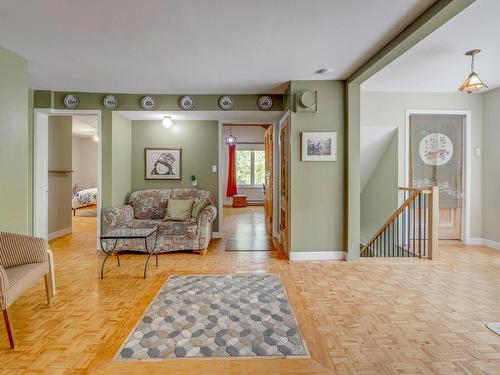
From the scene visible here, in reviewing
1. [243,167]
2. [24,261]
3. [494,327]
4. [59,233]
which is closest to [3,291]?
[24,261]

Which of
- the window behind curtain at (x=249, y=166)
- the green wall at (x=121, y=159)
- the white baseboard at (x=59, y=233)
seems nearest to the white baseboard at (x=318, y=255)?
the green wall at (x=121, y=159)

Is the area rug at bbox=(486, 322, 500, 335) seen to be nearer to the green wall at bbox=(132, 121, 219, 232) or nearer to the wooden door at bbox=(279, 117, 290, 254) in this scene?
the wooden door at bbox=(279, 117, 290, 254)

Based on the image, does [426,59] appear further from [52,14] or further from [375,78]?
[52,14]

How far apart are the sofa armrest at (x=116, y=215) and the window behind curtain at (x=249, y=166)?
6287 millimetres

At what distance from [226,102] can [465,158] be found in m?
4.12

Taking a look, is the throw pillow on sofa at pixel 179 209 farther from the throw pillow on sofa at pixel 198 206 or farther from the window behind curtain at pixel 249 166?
the window behind curtain at pixel 249 166

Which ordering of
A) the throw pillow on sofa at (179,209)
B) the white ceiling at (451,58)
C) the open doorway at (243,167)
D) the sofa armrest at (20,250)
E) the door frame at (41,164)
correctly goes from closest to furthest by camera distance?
the sofa armrest at (20,250), the white ceiling at (451,58), the door frame at (41,164), the throw pillow on sofa at (179,209), the open doorway at (243,167)

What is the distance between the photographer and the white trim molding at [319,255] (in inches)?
153

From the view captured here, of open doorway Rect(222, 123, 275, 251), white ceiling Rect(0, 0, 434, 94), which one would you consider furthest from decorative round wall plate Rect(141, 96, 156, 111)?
open doorway Rect(222, 123, 275, 251)

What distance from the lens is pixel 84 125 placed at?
7.61 m

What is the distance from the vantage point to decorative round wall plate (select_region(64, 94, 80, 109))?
4.29 meters

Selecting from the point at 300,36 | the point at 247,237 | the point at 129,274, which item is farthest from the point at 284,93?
the point at 129,274

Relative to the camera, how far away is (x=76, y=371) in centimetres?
165

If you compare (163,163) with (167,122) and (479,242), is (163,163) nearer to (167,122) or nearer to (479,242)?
(167,122)
